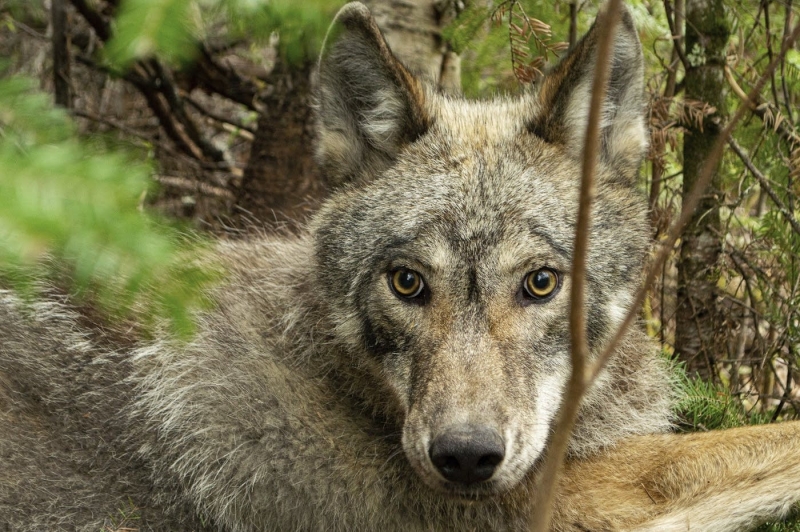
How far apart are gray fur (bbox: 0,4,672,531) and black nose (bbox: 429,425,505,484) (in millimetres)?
255

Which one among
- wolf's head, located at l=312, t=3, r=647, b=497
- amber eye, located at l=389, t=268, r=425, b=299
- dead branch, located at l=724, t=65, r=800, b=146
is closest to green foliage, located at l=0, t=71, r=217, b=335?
wolf's head, located at l=312, t=3, r=647, b=497

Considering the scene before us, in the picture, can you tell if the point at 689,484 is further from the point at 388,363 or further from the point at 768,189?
the point at 768,189

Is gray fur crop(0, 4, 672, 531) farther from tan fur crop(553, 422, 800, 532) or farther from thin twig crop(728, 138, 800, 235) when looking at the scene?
thin twig crop(728, 138, 800, 235)

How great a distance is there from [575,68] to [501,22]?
1370mm

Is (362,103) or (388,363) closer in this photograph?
(388,363)

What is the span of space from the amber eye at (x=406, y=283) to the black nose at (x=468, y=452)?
2.52ft

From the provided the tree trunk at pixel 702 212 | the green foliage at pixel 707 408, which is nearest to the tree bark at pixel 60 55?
the tree trunk at pixel 702 212

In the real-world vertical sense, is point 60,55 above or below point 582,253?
below

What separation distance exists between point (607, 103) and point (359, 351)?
5.67 ft

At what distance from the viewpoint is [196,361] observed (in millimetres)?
3865

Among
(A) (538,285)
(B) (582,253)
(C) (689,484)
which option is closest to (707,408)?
(C) (689,484)

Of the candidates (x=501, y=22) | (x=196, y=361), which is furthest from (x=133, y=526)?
(x=501, y=22)

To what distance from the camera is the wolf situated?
336 centimetres

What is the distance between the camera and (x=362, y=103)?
404 centimetres
